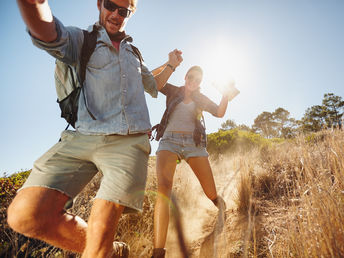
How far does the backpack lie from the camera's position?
4.73 ft

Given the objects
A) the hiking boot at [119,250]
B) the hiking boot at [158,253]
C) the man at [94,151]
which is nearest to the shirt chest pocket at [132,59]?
the man at [94,151]

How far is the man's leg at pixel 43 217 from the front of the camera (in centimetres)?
116

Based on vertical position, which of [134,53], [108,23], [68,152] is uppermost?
[108,23]

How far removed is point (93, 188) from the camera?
4.55 metres

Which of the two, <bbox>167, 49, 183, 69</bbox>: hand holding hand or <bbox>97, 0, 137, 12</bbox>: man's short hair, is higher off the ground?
<bbox>97, 0, 137, 12</bbox>: man's short hair

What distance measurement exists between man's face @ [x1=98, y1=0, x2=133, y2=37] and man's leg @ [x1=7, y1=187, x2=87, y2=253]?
1.37 meters

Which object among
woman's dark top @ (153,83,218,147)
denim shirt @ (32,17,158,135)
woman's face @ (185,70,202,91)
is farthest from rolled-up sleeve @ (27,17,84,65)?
woman's face @ (185,70,202,91)

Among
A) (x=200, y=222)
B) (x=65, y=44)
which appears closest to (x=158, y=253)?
Result: (x=200, y=222)

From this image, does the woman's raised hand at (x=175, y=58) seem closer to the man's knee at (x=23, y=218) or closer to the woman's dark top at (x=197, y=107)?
the woman's dark top at (x=197, y=107)

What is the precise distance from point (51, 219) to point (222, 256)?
1776mm

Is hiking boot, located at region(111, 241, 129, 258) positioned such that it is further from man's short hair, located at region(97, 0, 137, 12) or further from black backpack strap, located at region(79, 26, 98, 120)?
man's short hair, located at region(97, 0, 137, 12)

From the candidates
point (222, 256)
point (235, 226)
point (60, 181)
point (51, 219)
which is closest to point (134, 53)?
point (60, 181)

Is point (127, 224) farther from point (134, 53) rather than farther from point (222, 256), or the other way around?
point (134, 53)

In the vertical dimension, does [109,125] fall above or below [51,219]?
above
